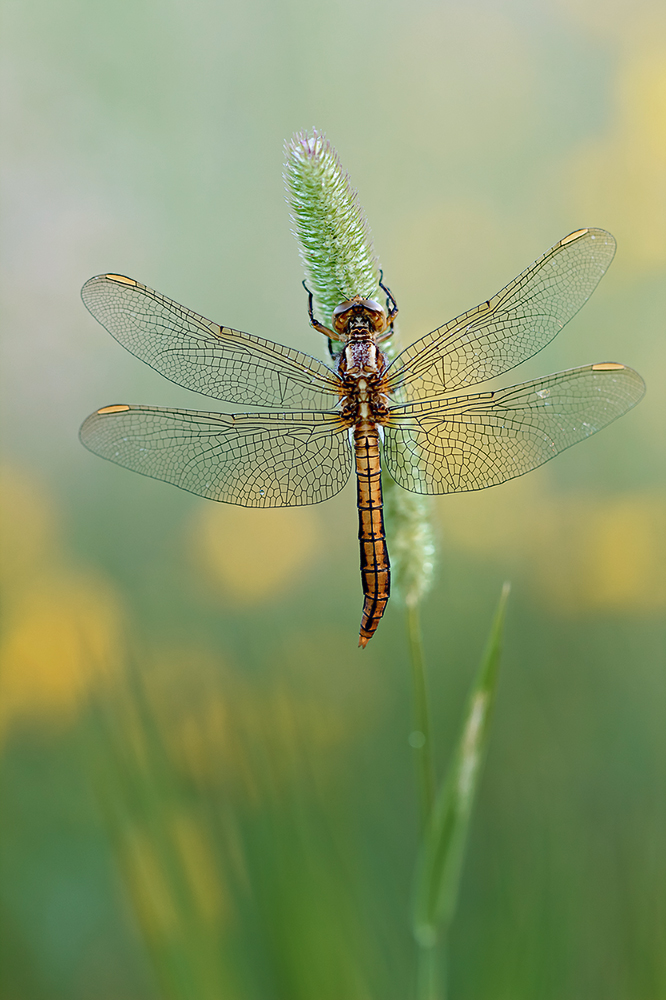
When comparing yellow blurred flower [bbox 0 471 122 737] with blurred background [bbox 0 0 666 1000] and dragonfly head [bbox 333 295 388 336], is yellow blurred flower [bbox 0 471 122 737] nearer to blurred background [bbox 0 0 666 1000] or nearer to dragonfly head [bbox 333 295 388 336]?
blurred background [bbox 0 0 666 1000]

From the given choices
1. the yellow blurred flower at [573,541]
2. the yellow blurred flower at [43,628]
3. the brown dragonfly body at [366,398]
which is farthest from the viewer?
the yellow blurred flower at [573,541]

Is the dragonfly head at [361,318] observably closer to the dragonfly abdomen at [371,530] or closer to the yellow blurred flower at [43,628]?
the dragonfly abdomen at [371,530]

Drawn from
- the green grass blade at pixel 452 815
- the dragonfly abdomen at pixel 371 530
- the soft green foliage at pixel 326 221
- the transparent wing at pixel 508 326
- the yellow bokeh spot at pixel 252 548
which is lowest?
the green grass blade at pixel 452 815

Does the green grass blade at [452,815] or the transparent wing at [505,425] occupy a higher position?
the transparent wing at [505,425]

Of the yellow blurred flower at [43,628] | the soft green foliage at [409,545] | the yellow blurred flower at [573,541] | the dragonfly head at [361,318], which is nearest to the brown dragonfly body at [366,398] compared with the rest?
the dragonfly head at [361,318]

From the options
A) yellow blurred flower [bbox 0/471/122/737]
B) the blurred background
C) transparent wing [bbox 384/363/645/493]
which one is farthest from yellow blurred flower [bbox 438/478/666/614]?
yellow blurred flower [bbox 0/471/122/737]

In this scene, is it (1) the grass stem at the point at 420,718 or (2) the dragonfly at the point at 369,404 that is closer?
(1) the grass stem at the point at 420,718

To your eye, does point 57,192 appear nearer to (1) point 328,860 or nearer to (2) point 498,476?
(2) point 498,476

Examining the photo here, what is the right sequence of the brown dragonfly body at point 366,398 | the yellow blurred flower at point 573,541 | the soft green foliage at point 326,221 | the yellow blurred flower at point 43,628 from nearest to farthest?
the soft green foliage at point 326,221 → the brown dragonfly body at point 366,398 → the yellow blurred flower at point 43,628 → the yellow blurred flower at point 573,541

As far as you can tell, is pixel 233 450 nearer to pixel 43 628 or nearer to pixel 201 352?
pixel 201 352
